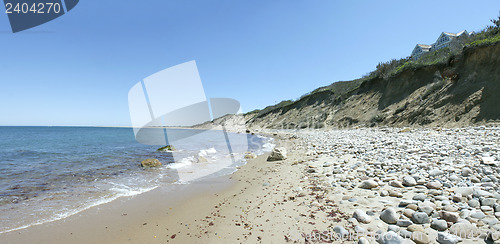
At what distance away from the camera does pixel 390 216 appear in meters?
3.00

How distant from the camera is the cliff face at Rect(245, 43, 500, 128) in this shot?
39.1 ft

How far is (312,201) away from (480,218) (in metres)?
2.39

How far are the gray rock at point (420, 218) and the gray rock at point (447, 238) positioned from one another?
0.40 metres

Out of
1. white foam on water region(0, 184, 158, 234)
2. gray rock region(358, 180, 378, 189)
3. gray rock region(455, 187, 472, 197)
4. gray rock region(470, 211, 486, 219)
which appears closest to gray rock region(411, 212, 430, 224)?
gray rock region(470, 211, 486, 219)

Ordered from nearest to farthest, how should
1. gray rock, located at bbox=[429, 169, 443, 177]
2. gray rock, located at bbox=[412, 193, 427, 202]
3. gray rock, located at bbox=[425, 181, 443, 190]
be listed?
gray rock, located at bbox=[412, 193, 427, 202] → gray rock, located at bbox=[425, 181, 443, 190] → gray rock, located at bbox=[429, 169, 443, 177]

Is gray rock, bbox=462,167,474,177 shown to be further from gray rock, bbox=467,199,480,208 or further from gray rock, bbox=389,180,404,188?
gray rock, bbox=467,199,480,208

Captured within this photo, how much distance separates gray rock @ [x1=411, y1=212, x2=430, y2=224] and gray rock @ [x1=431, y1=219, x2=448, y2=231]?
99 mm

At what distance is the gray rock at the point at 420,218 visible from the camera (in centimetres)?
280

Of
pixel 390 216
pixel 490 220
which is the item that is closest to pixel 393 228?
pixel 390 216

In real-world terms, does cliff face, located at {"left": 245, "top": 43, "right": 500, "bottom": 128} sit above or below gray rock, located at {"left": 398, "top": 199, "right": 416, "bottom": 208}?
above

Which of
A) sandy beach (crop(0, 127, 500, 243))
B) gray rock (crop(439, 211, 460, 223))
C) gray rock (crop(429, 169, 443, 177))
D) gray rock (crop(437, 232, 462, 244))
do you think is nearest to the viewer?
gray rock (crop(437, 232, 462, 244))

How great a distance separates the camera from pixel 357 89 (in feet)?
92.8

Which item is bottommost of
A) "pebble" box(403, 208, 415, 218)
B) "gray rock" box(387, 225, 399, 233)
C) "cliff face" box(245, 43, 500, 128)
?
"gray rock" box(387, 225, 399, 233)

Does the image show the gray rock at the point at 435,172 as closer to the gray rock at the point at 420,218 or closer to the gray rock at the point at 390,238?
the gray rock at the point at 420,218
